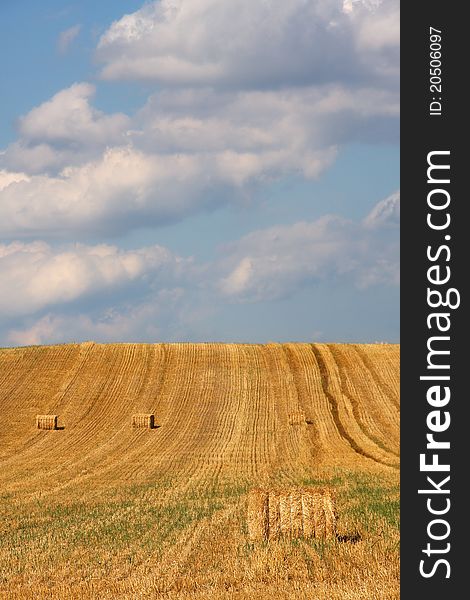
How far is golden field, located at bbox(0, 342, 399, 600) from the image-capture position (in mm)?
16312

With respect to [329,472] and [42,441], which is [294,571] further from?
[42,441]

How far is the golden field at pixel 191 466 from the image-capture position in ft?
53.5

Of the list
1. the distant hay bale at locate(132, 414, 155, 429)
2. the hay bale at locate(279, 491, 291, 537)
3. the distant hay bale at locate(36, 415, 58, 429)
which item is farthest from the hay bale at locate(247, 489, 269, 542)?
the distant hay bale at locate(36, 415, 58, 429)

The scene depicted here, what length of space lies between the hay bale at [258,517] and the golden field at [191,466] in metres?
0.37

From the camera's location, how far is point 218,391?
205ft

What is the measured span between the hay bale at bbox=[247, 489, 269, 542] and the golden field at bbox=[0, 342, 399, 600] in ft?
1.22

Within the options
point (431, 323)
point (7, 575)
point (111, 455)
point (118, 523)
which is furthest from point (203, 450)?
point (431, 323)

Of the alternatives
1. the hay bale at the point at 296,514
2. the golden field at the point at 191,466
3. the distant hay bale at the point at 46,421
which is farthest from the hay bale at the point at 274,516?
the distant hay bale at the point at 46,421

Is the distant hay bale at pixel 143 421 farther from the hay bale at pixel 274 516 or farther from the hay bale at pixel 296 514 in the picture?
the hay bale at pixel 296 514

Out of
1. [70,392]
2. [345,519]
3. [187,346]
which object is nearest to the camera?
[345,519]

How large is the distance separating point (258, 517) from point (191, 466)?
20780mm

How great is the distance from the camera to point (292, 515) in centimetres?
1961

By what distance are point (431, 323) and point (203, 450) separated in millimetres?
37981

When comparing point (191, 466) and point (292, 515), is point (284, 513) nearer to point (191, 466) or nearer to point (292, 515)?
point (292, 515)
